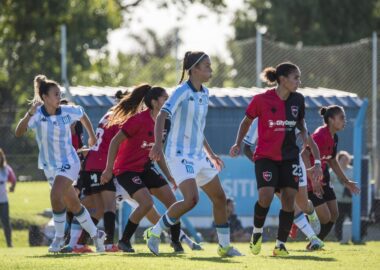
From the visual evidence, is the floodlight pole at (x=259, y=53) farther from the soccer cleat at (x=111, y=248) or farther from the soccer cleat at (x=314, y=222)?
the soccer cleat at (x=111, y=248)

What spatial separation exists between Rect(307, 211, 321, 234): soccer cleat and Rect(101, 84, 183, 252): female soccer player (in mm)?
2077

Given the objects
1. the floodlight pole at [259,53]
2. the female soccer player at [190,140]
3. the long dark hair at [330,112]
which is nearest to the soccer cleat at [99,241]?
the female soccer player at [190,140]

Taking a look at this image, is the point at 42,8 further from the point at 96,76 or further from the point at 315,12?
the point at 315,12

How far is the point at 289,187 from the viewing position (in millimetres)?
12516

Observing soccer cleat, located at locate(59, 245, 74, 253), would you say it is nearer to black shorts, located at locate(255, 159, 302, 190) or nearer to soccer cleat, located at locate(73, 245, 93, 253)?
soccer cleat, located at locate(73, 245, 93, 253)

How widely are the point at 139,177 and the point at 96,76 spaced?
72.9 feet

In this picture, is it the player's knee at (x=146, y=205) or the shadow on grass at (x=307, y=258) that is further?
the player's knee at (x=146, y=205)

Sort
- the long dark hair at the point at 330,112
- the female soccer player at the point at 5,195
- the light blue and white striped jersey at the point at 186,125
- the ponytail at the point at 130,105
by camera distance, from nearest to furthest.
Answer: the light blue and white striped jersey at the point at 186,125, the ponytail at the point at 130,105, the long dark hair at the point at 330,112, the female soccer player at the point at 5,195

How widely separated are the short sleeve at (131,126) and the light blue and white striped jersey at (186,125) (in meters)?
1.36

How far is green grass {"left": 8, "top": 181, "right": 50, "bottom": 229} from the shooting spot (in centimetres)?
2352

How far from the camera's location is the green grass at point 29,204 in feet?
77.2

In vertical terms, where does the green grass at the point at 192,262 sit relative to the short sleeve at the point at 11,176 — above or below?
below

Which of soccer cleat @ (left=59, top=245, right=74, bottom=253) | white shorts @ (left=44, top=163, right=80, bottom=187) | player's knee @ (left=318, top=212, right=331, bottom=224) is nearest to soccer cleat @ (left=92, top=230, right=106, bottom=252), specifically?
soccer cleat @ (left=59, top=245, right=74, bottom=253)

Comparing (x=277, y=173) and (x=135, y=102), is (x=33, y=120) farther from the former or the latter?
(x=277, y=173)
